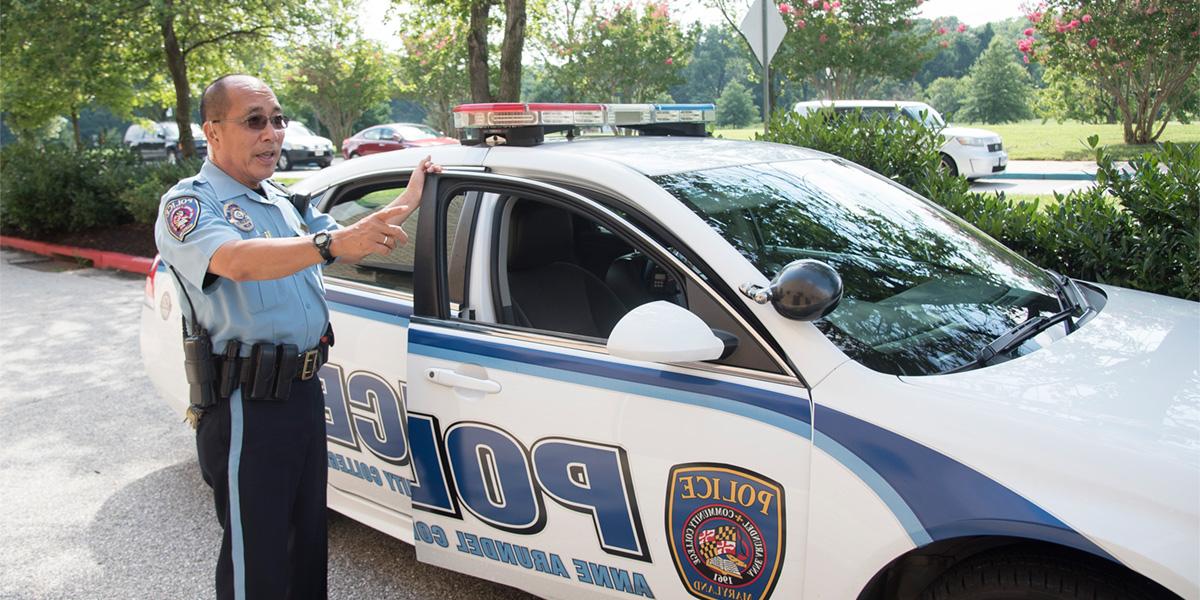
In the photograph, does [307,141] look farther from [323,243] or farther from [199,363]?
[323,243]

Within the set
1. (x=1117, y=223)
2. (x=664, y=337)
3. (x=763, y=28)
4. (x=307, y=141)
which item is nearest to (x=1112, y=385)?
(x=664, y=337)

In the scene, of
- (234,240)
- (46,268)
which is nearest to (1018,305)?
(234,240)

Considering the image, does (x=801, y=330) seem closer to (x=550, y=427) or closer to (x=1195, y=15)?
(x=550, y=427)

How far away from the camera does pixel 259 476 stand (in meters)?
2.39

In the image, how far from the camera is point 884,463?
197cm

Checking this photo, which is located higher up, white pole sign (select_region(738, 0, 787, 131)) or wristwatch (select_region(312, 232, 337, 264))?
white pole sign (select_region(738, 0, 787, 131))

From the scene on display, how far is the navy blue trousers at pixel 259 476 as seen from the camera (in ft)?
7.77

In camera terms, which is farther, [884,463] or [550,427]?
[550,427]

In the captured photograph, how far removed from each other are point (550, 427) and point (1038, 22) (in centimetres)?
2049

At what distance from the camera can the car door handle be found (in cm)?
256

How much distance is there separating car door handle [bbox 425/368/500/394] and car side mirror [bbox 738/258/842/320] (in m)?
0.86

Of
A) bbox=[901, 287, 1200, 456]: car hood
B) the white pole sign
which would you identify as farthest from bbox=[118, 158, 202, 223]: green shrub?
bbox=[901, 287, 1200, 456]: car hood

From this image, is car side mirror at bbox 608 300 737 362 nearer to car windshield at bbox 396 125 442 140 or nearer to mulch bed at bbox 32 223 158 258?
mulch bed at bbox 32 223 158 258

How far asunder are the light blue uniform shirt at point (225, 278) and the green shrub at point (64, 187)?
10697 millimetres
